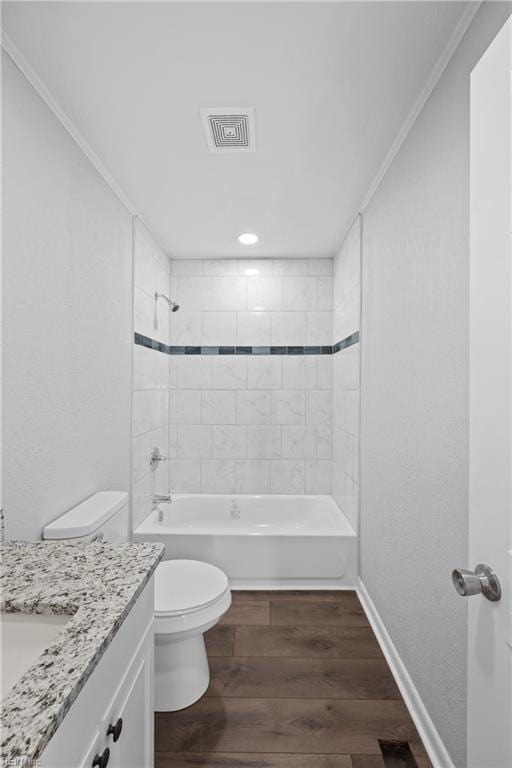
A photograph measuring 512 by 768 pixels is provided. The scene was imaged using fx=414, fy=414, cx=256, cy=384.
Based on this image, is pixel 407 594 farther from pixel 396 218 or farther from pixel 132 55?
pixel 132 55

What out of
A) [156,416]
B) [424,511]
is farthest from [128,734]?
[156,416]

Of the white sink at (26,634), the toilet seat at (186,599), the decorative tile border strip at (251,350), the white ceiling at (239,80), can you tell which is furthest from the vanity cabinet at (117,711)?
the decorative tile border strip at (251,350)

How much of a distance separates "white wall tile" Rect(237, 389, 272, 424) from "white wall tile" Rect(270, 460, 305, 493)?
1.28 ft

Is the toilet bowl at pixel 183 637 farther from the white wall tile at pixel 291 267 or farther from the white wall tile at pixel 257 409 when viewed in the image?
the white wall tile at pixel 291 267

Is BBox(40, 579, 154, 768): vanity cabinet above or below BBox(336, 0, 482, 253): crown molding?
below

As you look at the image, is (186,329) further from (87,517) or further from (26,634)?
(26,634)

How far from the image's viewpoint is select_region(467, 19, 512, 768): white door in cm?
72

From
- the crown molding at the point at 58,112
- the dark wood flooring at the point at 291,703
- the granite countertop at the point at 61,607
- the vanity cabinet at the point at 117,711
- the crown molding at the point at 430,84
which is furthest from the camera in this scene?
the dark wood flooring at the point at 291,703

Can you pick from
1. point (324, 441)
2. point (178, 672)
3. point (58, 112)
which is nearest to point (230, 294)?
point (324, 441)

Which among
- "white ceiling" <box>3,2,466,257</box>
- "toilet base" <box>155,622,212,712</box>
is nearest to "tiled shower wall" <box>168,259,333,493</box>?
"white ceiling" <box>3,2,466,257</box>

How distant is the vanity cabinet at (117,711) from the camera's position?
671 millimetres

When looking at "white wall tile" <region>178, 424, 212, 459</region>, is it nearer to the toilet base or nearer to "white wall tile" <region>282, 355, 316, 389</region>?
"white wall tile" <region>282, 355, 316, 389</region>

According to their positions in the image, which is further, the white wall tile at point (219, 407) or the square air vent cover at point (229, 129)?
the white wall tile at point (219, 407)

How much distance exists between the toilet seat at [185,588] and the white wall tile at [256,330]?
195cm
